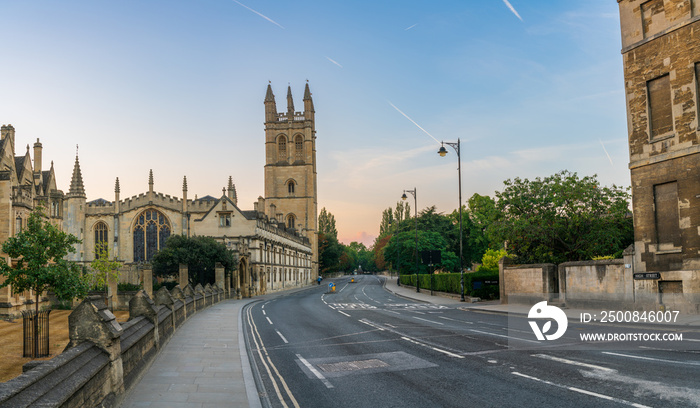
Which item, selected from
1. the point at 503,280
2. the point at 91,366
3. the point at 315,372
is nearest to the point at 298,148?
the point at 503,280

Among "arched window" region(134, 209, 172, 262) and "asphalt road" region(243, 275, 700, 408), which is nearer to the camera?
"asphalt road" region(243, 275, 700, 408)

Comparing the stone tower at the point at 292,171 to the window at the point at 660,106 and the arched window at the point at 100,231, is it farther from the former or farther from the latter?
the window at the point at 660,106

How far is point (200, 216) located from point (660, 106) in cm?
6103

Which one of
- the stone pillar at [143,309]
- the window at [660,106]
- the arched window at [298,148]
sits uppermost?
the arched window at [298,148]

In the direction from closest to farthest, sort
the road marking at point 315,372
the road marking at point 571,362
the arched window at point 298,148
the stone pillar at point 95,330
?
the stone pillar at point 95,330
the road marking at point 315,372
the road marking at point 571,362
the arched window at point 298,148

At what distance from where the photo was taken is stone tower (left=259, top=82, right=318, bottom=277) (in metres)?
109

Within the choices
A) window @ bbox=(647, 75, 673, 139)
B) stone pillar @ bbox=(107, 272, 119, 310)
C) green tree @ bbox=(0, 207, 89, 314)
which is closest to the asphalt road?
green tree @ bbox=(0, 207, 89, 314)

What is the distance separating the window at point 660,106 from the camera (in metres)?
23.9

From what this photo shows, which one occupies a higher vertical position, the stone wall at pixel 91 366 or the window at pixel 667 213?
the window at pixel 667 213

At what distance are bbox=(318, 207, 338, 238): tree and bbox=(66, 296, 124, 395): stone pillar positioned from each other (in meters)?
147

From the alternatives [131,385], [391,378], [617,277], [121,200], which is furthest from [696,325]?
[121,200]

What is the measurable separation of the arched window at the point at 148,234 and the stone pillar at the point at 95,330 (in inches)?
2671

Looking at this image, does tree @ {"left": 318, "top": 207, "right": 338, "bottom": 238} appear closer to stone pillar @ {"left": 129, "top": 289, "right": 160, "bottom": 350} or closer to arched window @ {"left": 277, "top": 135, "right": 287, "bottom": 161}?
arched window @ {"left": 277, "top": 135, "right": 287, "bottom": 161}

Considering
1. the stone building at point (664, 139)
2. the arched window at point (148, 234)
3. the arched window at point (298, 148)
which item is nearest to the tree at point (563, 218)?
the stone building at point (664, 139)
